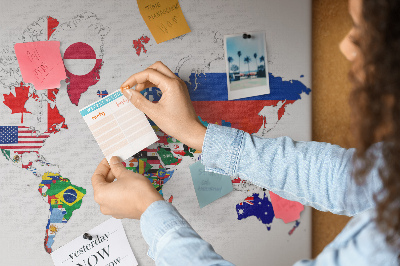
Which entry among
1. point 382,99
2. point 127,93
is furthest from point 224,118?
point 382,99

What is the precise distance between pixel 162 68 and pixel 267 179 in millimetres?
310

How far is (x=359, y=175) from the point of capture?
442 mm

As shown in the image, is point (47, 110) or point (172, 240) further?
point (47, 110)

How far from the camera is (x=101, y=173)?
728mm

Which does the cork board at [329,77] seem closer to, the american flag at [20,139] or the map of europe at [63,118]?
the map of europe at [63,118]

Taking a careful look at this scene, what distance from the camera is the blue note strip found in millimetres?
816

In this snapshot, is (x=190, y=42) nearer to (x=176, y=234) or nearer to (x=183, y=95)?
(x=183, y=95)

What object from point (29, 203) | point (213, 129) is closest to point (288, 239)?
point (213, 129)

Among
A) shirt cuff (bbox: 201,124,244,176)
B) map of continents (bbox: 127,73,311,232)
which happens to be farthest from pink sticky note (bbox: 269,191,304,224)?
shirt cuff (bbox: 201,124,244,176)

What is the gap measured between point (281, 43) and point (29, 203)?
0.68 m

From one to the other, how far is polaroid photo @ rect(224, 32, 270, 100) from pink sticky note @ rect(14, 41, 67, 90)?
0.37 meters

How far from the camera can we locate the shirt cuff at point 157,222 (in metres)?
0.54

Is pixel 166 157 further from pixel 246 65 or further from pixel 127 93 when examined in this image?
pixel 246 65

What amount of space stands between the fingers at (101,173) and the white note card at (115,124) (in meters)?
0.02
